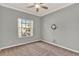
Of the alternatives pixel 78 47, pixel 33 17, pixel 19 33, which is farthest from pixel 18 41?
pixel 78 47

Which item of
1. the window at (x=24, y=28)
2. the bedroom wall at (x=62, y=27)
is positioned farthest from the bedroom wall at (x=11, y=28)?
the bedroom wall at (x=62, y=27)

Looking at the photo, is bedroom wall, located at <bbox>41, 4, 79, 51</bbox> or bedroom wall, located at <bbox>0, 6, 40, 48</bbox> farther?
bedroom wall, located at <bbox>41, 4, 79, 51</bbox>

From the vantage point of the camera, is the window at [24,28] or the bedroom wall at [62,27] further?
the bedroom wall at [62,27]

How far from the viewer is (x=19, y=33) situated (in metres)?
1.26

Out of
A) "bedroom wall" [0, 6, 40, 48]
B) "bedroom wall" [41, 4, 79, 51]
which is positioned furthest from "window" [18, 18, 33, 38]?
"bedroom wall" [41, 4, 79, 51]

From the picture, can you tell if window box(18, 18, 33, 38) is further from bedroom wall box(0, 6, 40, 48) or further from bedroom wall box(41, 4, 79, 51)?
bedroom wall box(41, 4, 79, 51)

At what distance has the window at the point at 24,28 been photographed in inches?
47.4

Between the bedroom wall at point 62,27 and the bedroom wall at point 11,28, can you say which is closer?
the bedroom wall at point 11,28

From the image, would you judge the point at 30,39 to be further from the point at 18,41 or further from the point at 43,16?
the point at 43,16

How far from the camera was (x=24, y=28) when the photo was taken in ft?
3.95

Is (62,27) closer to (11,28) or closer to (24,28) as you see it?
(24,28)

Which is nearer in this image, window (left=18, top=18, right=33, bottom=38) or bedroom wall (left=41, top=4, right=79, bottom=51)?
window (left=18, top=18, right=33, bottom=38)

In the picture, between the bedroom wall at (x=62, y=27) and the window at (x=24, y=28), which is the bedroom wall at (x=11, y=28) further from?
the bedroom wall at (x=62, y=27)

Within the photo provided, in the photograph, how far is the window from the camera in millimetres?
1205
